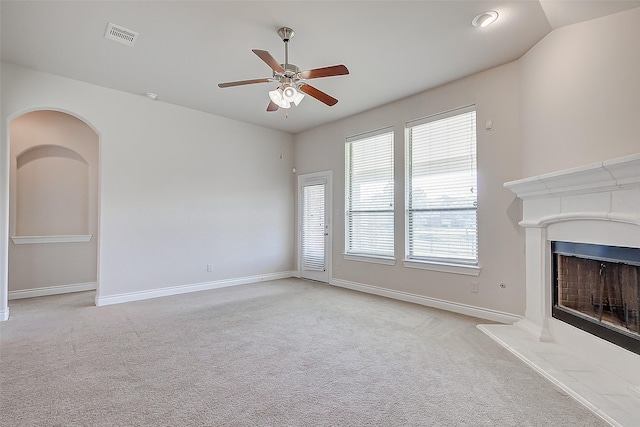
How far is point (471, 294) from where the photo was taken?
3.93 metres

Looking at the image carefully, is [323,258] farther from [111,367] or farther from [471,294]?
[111,367]

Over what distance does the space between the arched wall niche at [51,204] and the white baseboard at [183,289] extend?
1412 mm

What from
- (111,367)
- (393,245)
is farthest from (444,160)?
(111,367)

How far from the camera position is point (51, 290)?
16.5 ft

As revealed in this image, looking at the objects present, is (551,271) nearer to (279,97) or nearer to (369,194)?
(369,194)

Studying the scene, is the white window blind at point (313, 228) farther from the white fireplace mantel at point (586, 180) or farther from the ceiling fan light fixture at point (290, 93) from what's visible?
the white fireplace mantel at point (586, 180)

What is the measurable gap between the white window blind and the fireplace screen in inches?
147

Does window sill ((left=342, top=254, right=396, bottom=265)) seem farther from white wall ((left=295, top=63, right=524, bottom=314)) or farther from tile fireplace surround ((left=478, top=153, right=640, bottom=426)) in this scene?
tile fireplace surround ((left=478, top=153, right=640, bottom=426))

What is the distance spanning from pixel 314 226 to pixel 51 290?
4394 millimetres

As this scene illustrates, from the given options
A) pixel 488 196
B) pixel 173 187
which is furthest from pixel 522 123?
pixel 173 187

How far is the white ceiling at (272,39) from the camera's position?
107 inches

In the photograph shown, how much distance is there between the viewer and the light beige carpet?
1.92m

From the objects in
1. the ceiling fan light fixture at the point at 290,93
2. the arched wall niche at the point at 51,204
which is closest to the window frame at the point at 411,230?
the ceiling fan light fixture at the point at 290,93

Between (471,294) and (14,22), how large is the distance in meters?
5.55
